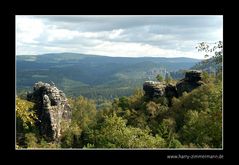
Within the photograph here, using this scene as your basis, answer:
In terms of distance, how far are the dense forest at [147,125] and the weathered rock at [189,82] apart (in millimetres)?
1043

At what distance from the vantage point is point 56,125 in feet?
107

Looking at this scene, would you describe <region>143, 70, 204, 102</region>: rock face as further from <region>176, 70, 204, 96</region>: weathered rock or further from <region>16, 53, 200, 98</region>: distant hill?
<region>16, 53, 200, 98</region>: distant hill

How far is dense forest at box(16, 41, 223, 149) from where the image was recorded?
14.9 meters

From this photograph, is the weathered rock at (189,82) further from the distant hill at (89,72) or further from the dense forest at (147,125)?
the distant hill at (89,72)

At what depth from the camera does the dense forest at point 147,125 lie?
14.9 metres

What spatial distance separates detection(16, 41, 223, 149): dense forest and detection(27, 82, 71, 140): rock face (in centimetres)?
64

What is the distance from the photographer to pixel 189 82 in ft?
100

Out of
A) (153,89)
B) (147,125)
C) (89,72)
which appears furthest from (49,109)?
(89,72)

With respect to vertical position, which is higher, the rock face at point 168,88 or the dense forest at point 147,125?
the rock face at point 168,88

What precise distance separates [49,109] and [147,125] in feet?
32.0

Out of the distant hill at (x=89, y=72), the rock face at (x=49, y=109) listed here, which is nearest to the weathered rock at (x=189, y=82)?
the distant hill at (x=89, y=72)
